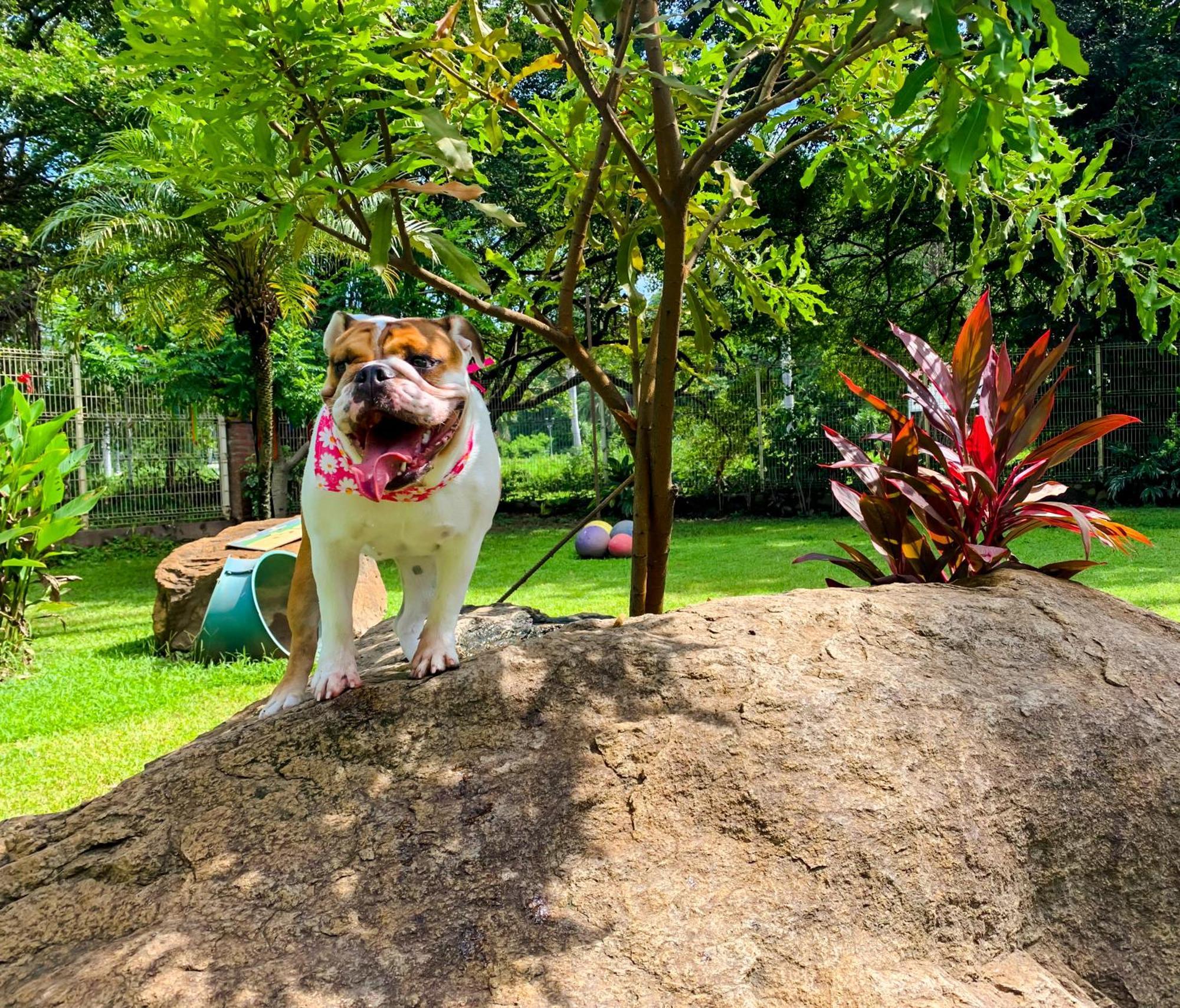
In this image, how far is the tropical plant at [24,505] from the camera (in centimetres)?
582

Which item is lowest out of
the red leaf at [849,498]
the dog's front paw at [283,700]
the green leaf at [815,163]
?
the dog's front paw at [283,700]

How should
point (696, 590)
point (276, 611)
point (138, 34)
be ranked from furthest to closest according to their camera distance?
point (696, 590)
point (276, 611)
point (138, 34)

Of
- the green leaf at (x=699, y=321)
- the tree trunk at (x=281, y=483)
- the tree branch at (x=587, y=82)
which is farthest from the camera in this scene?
the tree trunk at (x=281, y=483)

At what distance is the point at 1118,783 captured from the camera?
217cm

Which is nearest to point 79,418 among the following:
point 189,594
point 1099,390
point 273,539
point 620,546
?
point 189,594

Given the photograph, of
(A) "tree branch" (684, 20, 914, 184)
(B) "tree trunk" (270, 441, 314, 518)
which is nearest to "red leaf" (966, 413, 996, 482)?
(A) "tree branch" (684, 20, 914, 184)

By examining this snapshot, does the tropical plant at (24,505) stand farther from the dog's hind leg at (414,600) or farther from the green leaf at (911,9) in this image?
the green leaf at (911,9)

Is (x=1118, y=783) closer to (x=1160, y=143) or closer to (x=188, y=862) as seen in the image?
(x=188, y=862)

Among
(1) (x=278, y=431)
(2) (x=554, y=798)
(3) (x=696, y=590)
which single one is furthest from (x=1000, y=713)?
(1) (x=278, y=431)

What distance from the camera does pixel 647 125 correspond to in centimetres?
334

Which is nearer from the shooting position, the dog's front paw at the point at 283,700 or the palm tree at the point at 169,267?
the dog's front paw at the point at 283,700

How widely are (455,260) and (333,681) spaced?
1.11 meters

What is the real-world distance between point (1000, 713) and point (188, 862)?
1954mm

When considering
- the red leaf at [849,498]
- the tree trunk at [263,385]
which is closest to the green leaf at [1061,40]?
the red leaf at [849,498]
